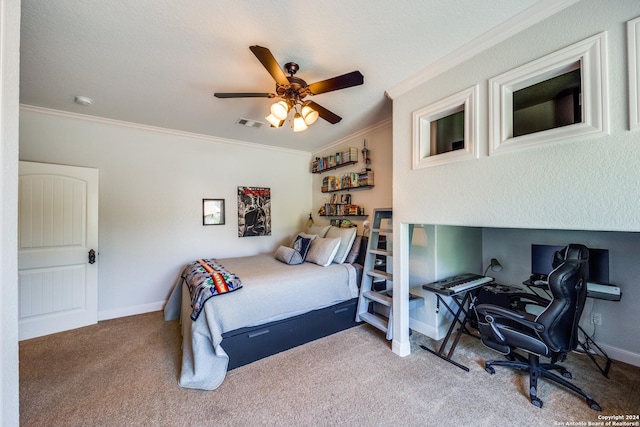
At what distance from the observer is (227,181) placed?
13.2 ft

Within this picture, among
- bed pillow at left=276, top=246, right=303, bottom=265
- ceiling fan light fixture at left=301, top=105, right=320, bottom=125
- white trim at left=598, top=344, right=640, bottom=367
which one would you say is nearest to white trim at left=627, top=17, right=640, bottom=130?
ceiling fan light fixture at left=301, top=105, right=320, bottom=125

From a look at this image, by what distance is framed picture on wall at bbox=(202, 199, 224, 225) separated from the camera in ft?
12.7

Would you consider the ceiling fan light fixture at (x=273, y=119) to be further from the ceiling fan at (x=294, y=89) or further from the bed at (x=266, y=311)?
the bed at (x=266, y=311)

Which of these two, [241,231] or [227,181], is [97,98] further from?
[241,231]

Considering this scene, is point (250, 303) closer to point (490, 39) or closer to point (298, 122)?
point (298, 122)

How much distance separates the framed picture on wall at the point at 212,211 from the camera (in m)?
3.86

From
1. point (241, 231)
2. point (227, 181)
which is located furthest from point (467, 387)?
point (227, 181)

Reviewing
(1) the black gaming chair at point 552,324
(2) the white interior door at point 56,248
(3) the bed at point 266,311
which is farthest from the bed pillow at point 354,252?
(2) the white interior door at point 56,248

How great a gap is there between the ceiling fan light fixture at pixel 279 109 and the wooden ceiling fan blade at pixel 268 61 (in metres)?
0.15

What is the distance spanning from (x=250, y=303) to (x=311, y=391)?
86 cm

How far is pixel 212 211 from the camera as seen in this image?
3916 millimetres

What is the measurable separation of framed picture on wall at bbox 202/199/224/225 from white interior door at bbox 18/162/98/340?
4.13 feet

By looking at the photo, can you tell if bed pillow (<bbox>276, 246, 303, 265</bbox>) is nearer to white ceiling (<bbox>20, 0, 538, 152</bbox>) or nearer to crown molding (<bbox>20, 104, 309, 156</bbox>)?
white ceiling (<bbox>20, 0, 538, 152</bbox>)

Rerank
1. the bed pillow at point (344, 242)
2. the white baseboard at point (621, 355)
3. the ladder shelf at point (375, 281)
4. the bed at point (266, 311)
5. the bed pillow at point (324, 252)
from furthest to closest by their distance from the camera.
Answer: the bed pillow at point (344, 242)
the bed pillow at point (324, 252)
the ladder shelf at point (375, 281)
the white baseboard at point (621, 355)
the bed at point (266, 311)
